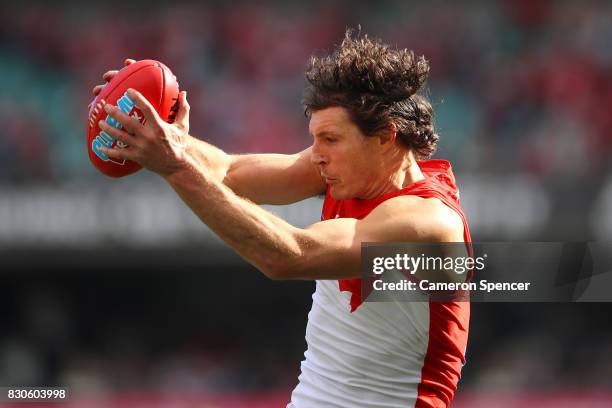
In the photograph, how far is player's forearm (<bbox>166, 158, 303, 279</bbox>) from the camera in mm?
3844

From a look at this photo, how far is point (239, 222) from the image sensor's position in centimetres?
392

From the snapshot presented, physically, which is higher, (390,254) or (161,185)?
(161,185)

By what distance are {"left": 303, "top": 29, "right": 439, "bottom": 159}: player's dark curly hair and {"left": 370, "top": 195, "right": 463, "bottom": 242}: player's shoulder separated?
0.35m

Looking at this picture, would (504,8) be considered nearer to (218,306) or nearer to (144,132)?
(218,306)

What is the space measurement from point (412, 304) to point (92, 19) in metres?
10.2

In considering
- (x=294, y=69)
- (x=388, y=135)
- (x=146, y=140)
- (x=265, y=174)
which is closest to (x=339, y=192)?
(x=388, y=135)

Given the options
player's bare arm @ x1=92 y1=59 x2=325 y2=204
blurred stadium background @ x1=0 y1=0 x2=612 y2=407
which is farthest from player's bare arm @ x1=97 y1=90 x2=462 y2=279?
blurred stadium background @ x1=0 y1=0 x2=612 y2=407

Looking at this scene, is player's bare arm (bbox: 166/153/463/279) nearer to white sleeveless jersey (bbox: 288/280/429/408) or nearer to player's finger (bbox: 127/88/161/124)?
player's finger (bbox: 127/88/161/124)

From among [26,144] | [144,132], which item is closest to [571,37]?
[26,144]

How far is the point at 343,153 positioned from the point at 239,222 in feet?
2.54

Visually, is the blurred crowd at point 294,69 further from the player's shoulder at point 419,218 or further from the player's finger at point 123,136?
the player's finger at point 123,136

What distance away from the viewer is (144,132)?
3.75 metres

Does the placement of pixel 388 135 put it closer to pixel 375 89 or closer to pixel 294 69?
pixel 375 89

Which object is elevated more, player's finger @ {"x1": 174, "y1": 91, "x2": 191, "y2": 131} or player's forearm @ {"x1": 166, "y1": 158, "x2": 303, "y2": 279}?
player's finger @ {"x1": 174, "y1": 91, "x2": 191, "y2": 131}
